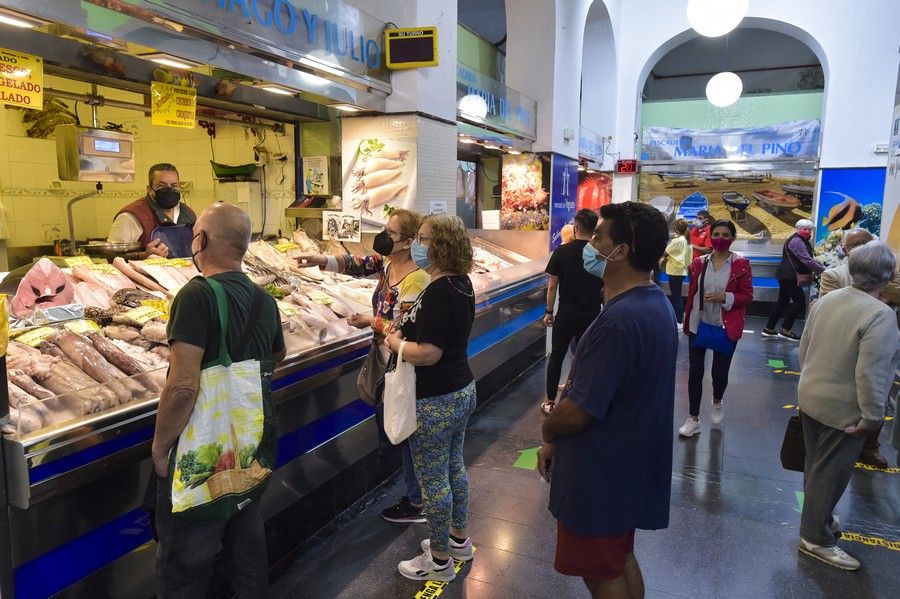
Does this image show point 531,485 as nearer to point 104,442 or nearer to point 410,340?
point 410,340

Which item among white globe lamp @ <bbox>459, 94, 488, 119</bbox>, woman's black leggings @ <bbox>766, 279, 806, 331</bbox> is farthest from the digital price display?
woman's black leggings @ <bbox>766, 279, 806, 331</bbox>

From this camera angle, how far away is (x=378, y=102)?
16.5 ft

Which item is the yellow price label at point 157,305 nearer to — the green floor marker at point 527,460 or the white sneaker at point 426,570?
the white sneaker at point 426,570

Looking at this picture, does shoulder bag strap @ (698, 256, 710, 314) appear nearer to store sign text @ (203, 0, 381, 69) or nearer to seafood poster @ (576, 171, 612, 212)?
store sign text @ (203, 0, 381, 69)

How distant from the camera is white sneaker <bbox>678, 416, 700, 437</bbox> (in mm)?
4914

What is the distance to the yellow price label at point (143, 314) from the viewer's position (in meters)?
3.07

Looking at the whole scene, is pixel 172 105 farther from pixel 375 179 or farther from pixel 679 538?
pixel 679 538

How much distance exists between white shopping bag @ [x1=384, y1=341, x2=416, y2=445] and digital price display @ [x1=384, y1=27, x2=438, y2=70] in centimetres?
294

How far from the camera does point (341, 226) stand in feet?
17.6

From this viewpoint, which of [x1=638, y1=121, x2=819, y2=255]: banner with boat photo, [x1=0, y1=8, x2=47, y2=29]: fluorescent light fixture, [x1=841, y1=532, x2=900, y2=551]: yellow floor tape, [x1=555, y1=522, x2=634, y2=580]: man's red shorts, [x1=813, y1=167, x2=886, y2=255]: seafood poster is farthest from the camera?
[x1=638, y1=121, x2=819, y2=255]: banner with boat photo

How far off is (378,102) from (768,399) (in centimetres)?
446

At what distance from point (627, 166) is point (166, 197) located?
999 cm

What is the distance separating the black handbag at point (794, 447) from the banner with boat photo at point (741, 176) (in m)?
9.00

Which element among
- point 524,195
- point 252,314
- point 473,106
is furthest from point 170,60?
point 524,195
